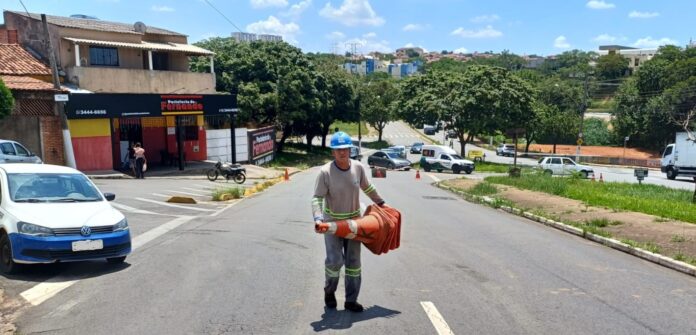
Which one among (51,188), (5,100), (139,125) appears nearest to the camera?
(51,188)

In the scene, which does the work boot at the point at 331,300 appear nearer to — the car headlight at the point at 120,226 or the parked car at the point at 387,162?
the car headlight at the point at 120,226

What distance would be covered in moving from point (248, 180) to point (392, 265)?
2313 cm

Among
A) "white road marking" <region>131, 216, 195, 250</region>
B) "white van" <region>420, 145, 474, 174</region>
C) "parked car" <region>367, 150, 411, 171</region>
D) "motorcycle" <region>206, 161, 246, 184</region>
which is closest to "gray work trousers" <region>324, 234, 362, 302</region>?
"white road marking" <region>131, 216, 195, 250</region>

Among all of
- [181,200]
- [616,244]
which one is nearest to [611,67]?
[181,200]

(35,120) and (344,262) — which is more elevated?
(35,120)

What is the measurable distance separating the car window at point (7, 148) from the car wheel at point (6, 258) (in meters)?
13.2

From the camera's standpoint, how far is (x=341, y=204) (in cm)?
651

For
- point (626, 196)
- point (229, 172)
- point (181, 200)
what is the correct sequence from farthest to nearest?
1. point (229, 172)
2. point (626, 196)
3. point (181, 200)

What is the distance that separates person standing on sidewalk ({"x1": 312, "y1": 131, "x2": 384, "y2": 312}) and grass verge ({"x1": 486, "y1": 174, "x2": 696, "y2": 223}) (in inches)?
400

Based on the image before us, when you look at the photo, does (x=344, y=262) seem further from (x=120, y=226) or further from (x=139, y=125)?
(x=139, y=125)

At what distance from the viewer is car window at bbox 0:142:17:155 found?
65.7 ft

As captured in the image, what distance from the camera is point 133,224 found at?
13625 mm

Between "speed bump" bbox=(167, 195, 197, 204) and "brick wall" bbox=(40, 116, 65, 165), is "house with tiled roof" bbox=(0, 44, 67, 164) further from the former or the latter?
"speed bump" bbox=(167, 195, 197, 204)

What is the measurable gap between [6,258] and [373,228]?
570cm
